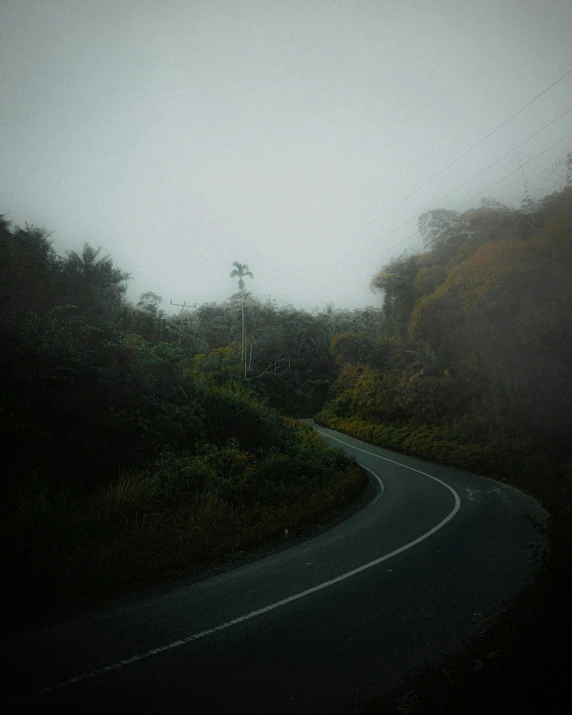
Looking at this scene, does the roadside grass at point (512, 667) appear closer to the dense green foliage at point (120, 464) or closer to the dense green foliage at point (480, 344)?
the dense green foliage at point (120, 464)

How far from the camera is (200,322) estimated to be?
57.1 m

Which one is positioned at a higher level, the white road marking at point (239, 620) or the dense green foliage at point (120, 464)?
the dense green foliage at point (120, 464)

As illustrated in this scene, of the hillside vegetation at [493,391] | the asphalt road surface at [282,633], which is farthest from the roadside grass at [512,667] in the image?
the asphalt road surface at [282,633]

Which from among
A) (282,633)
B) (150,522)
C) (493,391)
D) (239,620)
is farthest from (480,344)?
(239,620)

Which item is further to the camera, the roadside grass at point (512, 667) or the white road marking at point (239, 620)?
the white road marking at point (239, 620)

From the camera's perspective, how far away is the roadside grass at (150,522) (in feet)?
20.8

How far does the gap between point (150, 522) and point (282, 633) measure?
17.4 ft

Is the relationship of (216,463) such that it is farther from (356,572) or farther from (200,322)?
(200,322)

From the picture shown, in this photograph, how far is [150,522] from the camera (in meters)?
8.98

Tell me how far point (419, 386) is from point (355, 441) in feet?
22.2

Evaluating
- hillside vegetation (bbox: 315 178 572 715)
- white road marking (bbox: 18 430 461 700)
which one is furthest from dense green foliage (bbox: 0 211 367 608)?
hillside vegetation (bbox: 315 178 572 715)

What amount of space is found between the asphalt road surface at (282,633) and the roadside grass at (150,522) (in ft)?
2.65

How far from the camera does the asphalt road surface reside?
3.81 meters

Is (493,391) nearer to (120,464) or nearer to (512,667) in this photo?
(512,667)
